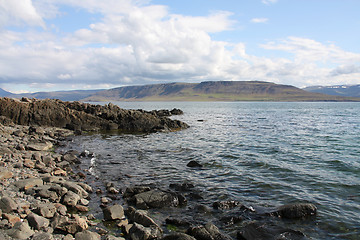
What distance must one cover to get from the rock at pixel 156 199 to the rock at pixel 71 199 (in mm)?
2505

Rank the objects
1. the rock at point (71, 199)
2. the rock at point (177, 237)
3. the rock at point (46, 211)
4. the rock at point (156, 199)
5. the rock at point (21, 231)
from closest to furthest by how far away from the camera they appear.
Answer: the rock at point (21, 231)
the rock at point (177, 237)
the rock at point (46, 211)
the rock at point (71, 199)
the rock at point (156, 199)

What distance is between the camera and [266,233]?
9.09 m

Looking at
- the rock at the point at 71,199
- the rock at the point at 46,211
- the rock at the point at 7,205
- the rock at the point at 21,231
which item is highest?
the rock at the point at 7,205

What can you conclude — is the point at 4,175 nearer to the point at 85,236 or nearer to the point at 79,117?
the point at 85,236

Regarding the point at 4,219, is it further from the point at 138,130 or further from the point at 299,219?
the point at 138,130

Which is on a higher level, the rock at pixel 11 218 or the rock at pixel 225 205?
the rock at pixel 11 218

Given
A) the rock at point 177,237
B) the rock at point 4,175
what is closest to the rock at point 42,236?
the rock at point 177,237

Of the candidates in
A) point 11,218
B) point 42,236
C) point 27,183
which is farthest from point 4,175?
point 42,236

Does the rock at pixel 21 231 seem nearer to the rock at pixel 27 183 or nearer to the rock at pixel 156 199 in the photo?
the rock at pixel 27 183

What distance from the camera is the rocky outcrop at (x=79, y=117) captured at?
1441 inches

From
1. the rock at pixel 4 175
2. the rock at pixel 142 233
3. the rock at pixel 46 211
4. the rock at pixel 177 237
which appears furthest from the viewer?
the rock at pixel 4 175

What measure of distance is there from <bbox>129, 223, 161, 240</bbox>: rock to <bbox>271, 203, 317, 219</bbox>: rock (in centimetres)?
527


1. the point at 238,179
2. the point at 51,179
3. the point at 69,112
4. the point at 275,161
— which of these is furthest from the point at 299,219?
the point at 69,112

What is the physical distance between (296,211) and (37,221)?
9874mm
